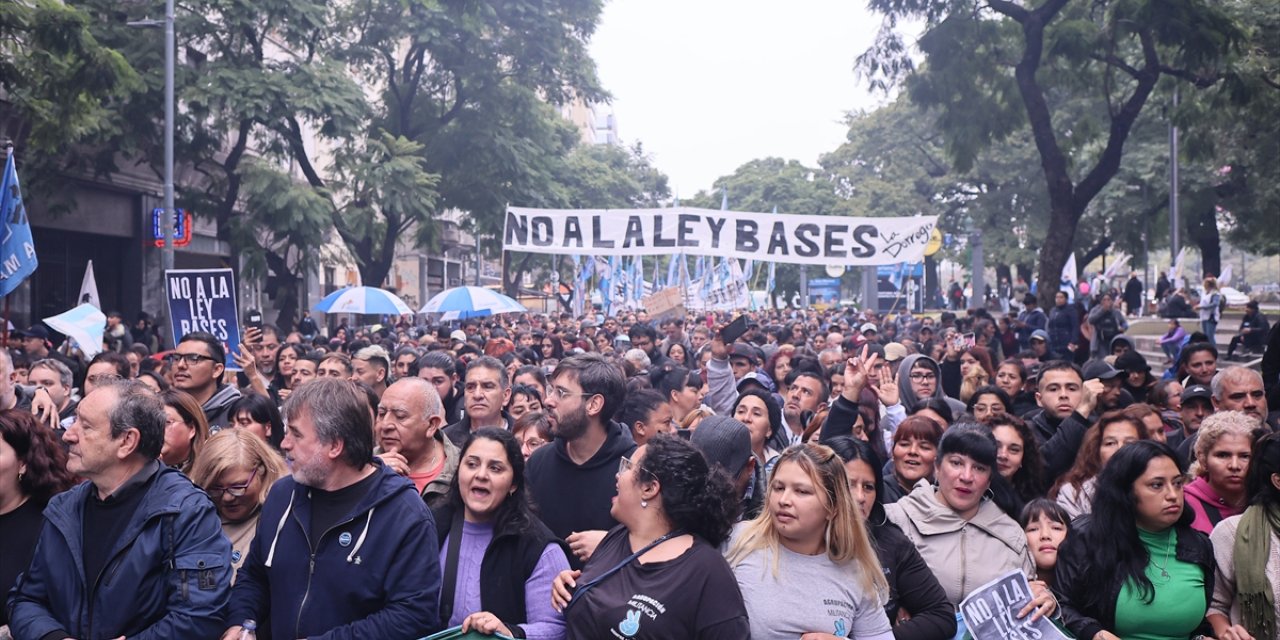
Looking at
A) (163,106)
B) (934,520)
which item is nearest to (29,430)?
(934,520)

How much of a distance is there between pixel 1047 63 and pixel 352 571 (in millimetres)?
15616

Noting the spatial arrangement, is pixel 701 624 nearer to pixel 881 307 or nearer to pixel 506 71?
pixel 506 71

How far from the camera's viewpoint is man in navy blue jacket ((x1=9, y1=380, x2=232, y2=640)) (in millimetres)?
3641

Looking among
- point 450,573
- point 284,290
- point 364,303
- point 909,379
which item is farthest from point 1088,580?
point 284,290

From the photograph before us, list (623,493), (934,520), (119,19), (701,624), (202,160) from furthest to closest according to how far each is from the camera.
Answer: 1. (202,160)
2. (119,19)
3. (934,520)
4. (623,493)
5. (701,624)

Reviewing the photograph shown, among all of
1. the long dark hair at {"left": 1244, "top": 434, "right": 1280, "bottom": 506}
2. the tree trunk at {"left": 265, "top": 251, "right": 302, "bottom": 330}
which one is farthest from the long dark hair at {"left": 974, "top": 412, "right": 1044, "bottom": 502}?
the tree trunk at {"left": 265, "top": 251, "right": 302, "bottom": 330}

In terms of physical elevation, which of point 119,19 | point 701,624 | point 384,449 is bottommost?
point 701,624

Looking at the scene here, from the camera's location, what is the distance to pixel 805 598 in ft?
12.8

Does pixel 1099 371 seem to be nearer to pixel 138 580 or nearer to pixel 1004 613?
pixel 1004 613

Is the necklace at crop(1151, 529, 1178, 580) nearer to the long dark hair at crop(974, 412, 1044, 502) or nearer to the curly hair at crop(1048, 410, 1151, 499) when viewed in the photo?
the long dark hair at crop(974, 412, 1044, 502)

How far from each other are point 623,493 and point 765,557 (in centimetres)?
56

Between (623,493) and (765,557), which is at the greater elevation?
(623,493)

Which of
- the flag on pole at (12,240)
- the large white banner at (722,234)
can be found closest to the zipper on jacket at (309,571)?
the flag on pole at (12,240)

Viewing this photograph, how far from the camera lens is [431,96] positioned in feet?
94.0
